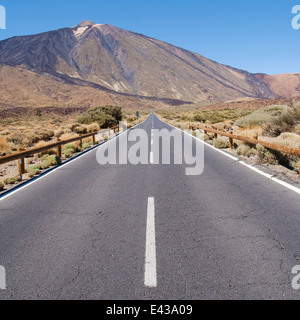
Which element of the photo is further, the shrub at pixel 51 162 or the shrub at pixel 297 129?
the shrub at pixel 297 129

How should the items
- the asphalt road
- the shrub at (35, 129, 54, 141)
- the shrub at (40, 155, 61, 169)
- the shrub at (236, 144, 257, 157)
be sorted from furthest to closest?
the shrub at (35, 129, 54, 141) → the shrub at (236, 144, 257, 157) → the shrub at (40, 155, 61, 169) → the asphalt road

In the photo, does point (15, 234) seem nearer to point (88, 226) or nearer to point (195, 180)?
point (88, 226)

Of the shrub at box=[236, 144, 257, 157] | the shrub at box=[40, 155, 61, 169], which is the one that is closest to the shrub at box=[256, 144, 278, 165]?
the shrub at box=[236, 144, 257, 157]

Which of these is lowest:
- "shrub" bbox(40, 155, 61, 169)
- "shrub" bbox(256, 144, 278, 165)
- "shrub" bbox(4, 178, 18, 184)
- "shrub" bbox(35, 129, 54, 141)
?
"shrub" bbox(4, 178, 18, 184)

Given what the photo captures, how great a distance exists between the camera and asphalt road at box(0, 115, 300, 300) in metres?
3.03

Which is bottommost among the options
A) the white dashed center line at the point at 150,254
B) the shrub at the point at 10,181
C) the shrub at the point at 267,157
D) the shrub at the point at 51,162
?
the white dashed center line at the point at 150,254

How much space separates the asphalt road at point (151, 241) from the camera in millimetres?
3027

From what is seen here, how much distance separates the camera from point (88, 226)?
4.71 m

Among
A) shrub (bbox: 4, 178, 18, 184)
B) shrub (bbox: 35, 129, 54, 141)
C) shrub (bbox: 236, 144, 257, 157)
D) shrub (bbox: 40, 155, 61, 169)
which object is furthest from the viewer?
shrub (bbox: 35, 129, 54, 141)

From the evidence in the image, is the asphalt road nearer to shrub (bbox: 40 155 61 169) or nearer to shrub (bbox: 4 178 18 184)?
shrub (bbox: 4 178 18 184)

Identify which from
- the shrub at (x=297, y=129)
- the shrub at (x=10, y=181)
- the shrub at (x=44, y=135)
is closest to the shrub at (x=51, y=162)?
the shrub at (x=10, y=181)

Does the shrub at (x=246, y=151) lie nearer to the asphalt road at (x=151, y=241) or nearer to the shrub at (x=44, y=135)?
the asphalt road at (x=151, y=241)

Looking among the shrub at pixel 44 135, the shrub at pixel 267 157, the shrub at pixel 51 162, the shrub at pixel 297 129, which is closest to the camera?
the shrub at pixel 267 157
